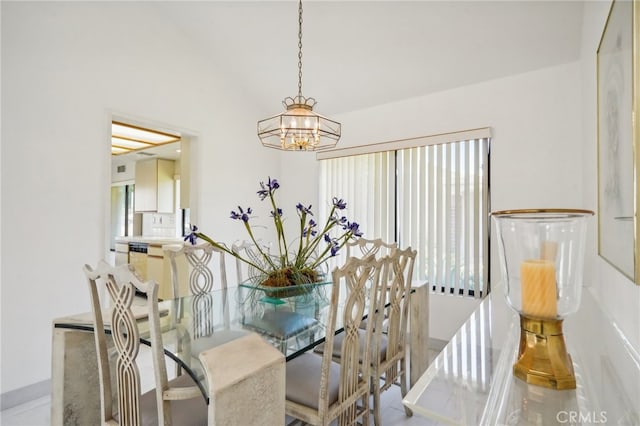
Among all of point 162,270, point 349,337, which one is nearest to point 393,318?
point 349,337

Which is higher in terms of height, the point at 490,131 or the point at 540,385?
the point at 490,131

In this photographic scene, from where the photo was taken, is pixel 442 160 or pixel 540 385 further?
pixel 442 160

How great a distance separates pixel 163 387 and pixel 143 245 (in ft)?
Answer: 13.9

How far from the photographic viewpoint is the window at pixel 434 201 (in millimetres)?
2873

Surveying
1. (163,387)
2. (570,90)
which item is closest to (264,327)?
(163,387)

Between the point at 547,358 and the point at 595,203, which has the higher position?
the point at 595,203

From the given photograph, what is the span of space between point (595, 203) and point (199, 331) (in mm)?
2319

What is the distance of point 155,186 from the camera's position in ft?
17.8

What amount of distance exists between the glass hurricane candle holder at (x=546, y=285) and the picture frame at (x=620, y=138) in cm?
28

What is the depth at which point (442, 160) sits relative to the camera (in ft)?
10.0

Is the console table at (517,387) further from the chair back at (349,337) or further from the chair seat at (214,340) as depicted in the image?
the chair seat at (214,340)

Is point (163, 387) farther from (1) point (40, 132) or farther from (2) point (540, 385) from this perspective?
(1) point (40, 132)

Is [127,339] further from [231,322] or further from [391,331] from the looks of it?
[391,331]

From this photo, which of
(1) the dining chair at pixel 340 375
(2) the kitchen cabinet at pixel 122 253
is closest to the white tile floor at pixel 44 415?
(1) the dining chair at pixel 340 375
